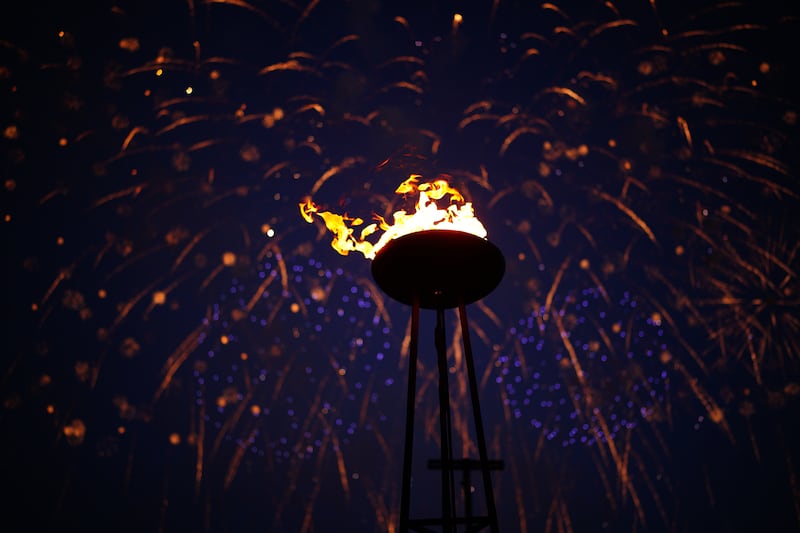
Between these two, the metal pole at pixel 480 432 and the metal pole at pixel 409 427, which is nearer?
the metal pole at pixel 409 427

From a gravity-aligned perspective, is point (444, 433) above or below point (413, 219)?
below

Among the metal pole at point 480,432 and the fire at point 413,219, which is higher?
the fire at point 413,219

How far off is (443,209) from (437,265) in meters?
0.85

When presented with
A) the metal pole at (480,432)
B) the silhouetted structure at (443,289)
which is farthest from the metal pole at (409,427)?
the metal pole at (480,432)

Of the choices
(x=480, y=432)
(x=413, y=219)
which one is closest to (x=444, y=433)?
(x=480, y=432)

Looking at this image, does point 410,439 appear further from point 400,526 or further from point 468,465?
point 468,465

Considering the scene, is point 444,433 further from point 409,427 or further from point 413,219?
point 413,219

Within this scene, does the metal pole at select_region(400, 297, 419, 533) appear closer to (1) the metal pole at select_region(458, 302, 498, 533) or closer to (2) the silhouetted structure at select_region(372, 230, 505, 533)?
(2) the silhouetted structure at select_region(372, 230, 505, 533)

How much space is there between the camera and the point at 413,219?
567 centimetres

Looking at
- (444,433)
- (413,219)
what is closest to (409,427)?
(444,433)

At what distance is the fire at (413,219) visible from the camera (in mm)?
5590

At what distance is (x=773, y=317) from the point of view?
30.7ft

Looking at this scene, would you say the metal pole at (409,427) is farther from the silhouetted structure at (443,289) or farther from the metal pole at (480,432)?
the metal pole at (480,432)

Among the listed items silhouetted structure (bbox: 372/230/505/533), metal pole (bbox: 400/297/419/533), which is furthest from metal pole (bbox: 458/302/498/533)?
metal pole (bbox: 400/297/419/533)
